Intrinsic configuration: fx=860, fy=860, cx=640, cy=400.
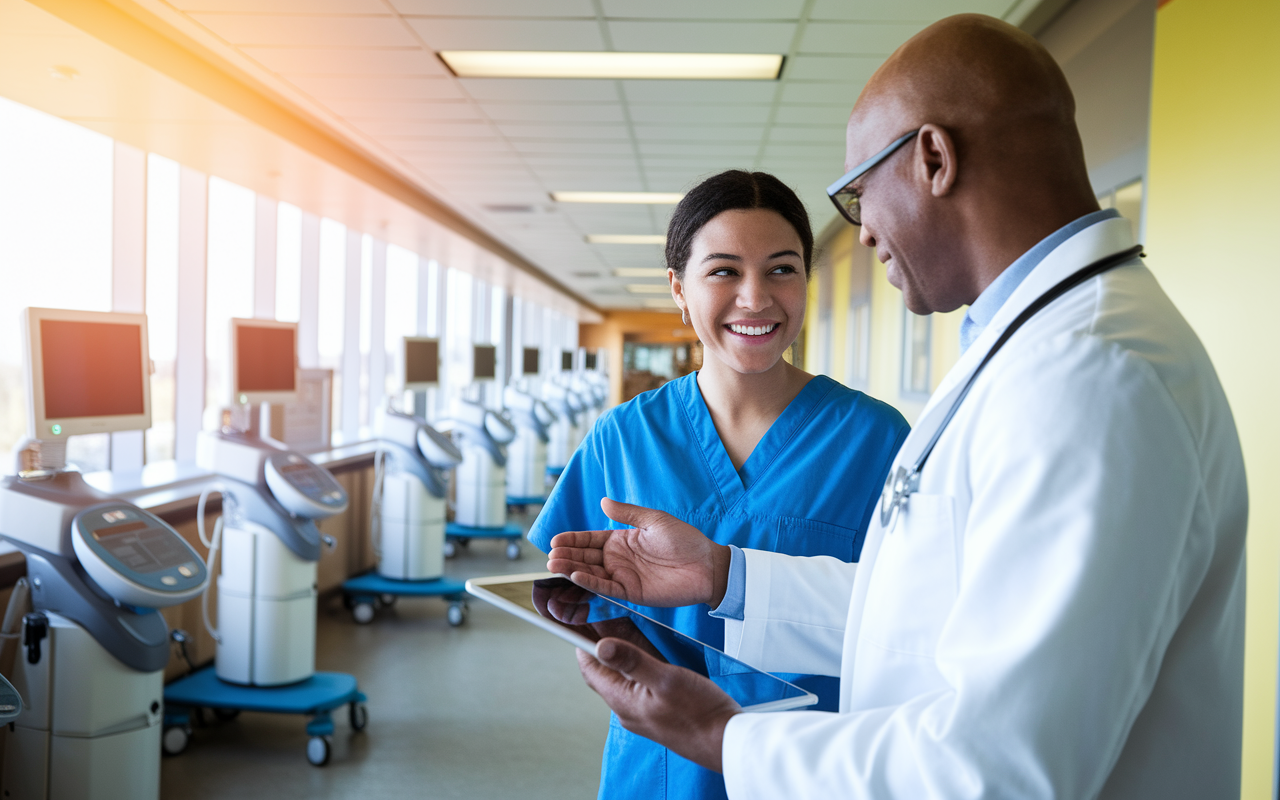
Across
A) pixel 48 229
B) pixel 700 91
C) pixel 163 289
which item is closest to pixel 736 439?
pixel 700 91

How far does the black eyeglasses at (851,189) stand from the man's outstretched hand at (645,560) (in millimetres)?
509

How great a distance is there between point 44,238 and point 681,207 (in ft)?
13.4

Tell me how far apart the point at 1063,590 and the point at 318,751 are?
11.5 feet

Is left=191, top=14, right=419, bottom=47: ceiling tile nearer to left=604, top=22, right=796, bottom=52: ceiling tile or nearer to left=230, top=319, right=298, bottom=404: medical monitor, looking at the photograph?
left=604, top=22, right=796, bottom=52: ceiling tile

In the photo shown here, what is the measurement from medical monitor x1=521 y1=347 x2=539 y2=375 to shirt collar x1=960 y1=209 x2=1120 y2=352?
10389 millimetres

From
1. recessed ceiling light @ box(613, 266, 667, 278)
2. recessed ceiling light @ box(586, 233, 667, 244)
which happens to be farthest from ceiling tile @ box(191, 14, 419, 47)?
Result: recessed ceiling light @ box(613, 266, 667, 278)

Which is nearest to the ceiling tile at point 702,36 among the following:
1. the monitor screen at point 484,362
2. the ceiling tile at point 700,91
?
the ceiling tile at point 700,91

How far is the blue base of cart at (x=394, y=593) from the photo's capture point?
5.46 m

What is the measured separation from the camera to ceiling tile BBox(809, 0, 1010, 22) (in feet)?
10.9

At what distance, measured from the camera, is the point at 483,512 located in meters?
7.71

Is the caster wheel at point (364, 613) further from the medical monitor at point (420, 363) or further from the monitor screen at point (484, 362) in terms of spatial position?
the monitor screen at point (484, 362)

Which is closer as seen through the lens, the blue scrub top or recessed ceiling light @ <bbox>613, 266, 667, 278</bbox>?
the blue scrub top

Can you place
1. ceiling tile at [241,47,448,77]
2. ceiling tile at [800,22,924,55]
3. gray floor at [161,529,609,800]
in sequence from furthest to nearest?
ceiling tile at [241,47,448,77]
ceiling tile at [800,22,924,55]
gray floor at [161,529,609,800]

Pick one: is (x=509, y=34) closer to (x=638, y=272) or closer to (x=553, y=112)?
(x=553, y=112)
